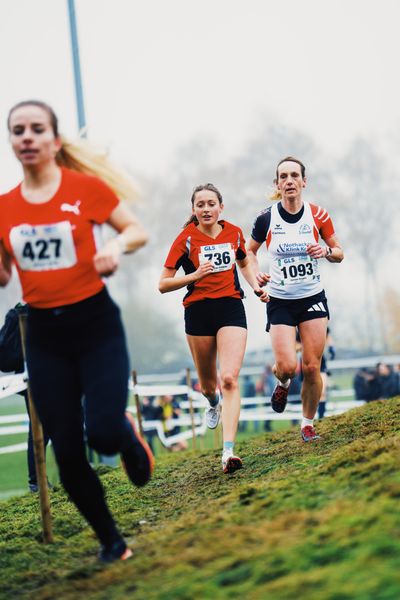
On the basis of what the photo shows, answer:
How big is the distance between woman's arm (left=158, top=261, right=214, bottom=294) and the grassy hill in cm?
165

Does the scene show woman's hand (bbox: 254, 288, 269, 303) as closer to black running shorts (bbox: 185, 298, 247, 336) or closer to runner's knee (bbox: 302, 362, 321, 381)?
black running shorts (bbox: 185, 298, 247, 336)

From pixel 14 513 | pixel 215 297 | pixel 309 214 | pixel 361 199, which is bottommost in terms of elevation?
pixel 14 513

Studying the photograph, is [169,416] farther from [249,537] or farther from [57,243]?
[249,537]

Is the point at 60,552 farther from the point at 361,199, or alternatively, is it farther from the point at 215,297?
the point at 361,199

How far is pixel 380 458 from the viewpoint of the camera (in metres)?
5.99

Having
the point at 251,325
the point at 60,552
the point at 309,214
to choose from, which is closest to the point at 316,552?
the point at 60,552

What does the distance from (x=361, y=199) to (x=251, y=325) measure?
42.6 feet

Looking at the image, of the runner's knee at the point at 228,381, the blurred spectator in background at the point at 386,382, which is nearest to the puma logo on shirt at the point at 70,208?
the runner's knee at the point at 228,381

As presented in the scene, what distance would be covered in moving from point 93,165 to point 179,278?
2781mm

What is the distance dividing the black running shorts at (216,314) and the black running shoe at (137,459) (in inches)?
110

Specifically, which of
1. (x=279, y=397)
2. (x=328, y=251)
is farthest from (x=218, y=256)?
(x=279, y=397)

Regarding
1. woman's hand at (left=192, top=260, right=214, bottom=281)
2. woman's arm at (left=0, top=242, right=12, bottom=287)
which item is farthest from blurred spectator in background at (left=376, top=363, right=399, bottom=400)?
woman's arm at (left=0, top=242, right=12, bottom=287)

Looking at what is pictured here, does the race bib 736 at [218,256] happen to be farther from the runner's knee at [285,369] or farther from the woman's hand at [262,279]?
the runner's knee at [285,369]

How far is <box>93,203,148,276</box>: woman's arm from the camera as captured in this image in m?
4.91
